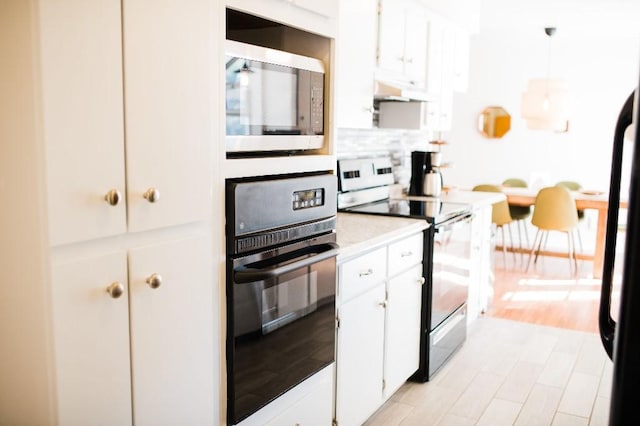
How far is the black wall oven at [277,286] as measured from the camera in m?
1.72

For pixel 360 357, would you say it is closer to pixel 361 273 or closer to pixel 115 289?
pixel 361 273

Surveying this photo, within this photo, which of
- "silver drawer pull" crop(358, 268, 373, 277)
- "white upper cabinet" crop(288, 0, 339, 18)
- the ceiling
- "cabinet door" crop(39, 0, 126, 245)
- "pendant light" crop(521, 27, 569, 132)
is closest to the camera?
"cabinet door" crop(39, 0, 126, 245)

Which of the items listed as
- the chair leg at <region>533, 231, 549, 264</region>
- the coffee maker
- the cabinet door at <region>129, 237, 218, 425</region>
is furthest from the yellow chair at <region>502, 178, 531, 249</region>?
the cabinet door at <region>129, 237, 218, 425</region>

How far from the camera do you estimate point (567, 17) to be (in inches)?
210

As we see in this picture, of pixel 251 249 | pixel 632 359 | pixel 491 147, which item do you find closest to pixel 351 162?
pixel 251 249

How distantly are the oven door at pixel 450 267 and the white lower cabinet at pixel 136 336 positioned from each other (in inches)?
68.2

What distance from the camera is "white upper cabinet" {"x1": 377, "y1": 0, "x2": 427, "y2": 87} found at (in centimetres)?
321

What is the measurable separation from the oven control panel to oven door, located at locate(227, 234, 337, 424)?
123 millimetres

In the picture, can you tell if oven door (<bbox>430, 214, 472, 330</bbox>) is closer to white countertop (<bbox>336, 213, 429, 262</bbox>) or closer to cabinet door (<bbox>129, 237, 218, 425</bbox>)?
white countertop (<bbox>336, 213, 429, 262</bbox>)

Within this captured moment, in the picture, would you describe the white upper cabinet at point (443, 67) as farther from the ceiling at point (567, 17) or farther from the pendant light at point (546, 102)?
the pendant light at point (546, 102)

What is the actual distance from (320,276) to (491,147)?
5637 mm

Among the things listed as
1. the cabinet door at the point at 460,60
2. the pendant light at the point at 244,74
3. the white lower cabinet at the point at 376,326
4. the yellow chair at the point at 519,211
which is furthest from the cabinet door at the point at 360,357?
the yellow chair at the point at 519,211

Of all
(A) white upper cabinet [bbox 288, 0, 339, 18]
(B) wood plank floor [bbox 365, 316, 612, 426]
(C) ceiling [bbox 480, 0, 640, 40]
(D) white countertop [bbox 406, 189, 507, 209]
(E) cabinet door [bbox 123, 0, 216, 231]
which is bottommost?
(B) wood plank floor [bbox 365, 316, 612, 426]

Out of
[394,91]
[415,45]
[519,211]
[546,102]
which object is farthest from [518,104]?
[394,91]
